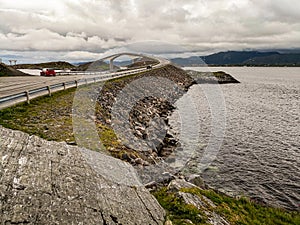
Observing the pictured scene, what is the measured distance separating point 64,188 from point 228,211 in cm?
698

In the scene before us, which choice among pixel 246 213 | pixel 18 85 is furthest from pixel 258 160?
pixel 18 85

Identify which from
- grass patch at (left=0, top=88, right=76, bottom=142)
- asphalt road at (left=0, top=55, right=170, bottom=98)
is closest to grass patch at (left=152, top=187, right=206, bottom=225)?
grass patch at (left=0, top=88, right=76, bottom=142)

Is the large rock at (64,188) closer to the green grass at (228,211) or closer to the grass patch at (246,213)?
the green grass at (228,211)

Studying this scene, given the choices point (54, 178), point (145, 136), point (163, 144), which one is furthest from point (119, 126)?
point (54, 178)

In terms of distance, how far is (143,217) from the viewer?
8016 millimetres

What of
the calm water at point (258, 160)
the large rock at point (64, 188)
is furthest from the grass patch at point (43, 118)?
the calm water at point (258, 160)

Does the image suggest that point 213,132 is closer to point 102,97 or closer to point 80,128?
point 102,97

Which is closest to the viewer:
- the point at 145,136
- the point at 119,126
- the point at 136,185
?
the point at 136,185

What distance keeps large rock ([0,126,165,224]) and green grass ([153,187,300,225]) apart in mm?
807

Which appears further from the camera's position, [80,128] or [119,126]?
[119,126]

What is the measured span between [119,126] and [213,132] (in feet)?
48.9

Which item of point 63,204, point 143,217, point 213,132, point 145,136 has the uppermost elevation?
point 63,204

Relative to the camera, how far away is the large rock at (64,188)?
662 cm

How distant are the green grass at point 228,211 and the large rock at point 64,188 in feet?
2.65
